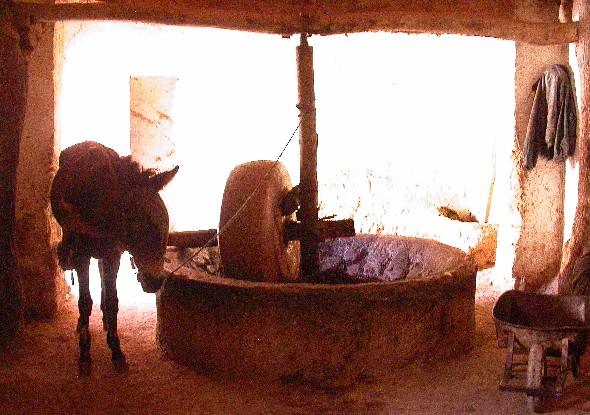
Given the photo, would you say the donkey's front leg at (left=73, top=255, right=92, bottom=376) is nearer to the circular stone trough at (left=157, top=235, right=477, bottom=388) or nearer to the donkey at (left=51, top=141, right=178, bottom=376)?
the donkey at (left=51, top=141, right=178, bottom=376)

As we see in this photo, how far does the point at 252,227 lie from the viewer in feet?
14.7

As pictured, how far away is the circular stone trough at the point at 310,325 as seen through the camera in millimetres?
4102

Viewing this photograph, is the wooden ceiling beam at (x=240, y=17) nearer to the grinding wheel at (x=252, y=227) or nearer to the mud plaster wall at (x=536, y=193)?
the grinding wheel at (x=252, y=227)

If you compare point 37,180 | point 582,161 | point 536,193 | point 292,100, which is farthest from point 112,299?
point 292,100

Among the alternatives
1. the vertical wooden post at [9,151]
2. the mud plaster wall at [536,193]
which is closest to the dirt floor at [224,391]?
the vertical wooden post at [9,151]

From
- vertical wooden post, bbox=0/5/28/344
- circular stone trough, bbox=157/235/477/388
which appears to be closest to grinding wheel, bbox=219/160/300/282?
circular stone trough, bbox=157/235/477/388

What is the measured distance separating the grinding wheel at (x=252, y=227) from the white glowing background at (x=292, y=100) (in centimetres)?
194

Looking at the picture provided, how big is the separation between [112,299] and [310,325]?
1388 mm

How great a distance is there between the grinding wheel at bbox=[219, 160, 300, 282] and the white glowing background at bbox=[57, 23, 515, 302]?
1.94 meters

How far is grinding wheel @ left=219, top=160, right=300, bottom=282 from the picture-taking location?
177 inches

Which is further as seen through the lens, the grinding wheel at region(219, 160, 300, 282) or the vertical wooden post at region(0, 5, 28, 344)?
the vertical wooden post at region(0, 5, 28, 344)

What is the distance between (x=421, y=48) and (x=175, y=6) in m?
3.34

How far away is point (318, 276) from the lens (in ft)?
16.8

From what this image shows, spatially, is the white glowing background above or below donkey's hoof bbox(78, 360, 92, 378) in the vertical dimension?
above
